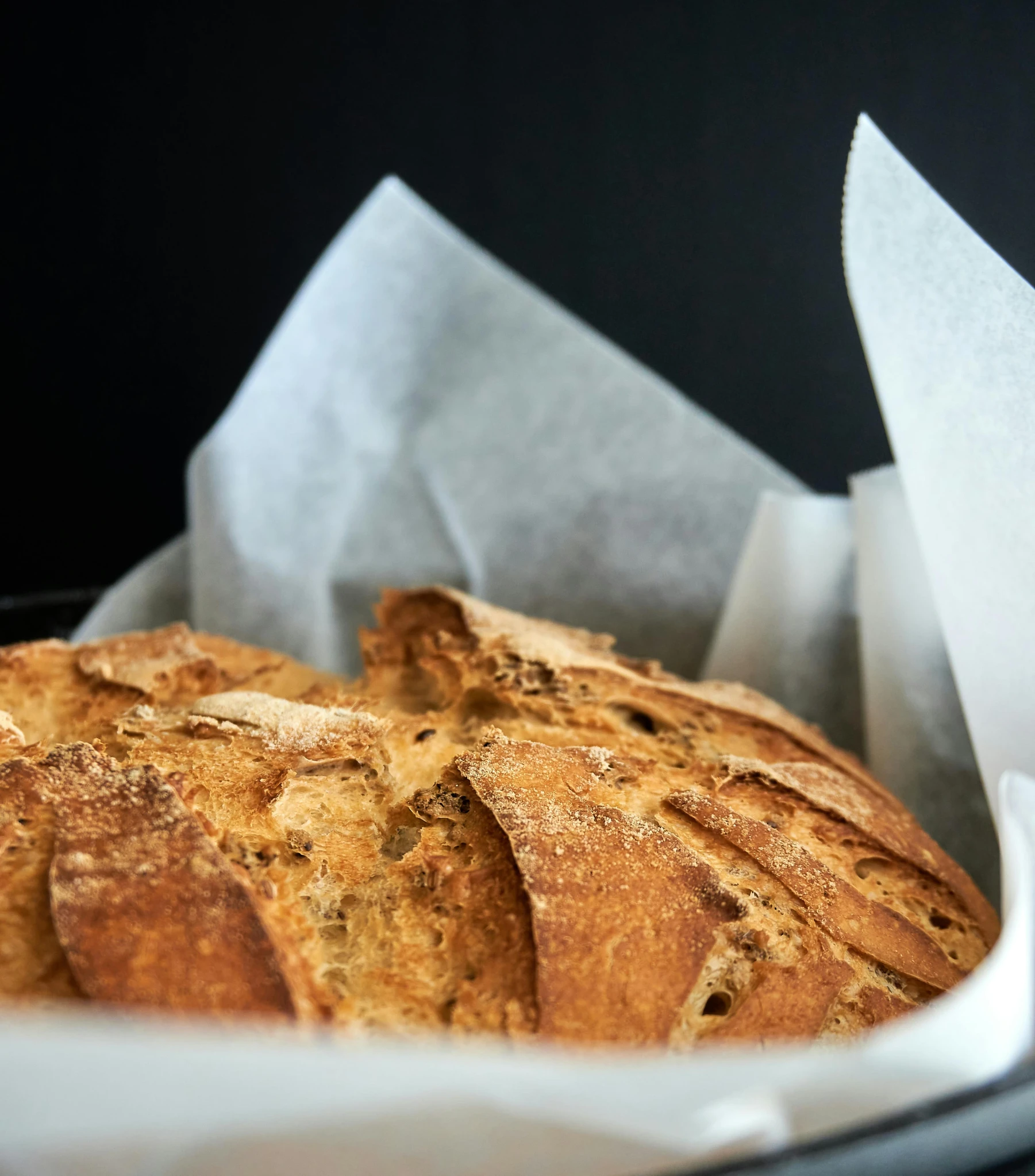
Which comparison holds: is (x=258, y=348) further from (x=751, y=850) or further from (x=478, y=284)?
(x=751, y=850)

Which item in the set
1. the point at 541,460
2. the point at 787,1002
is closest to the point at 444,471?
the point at 541,460

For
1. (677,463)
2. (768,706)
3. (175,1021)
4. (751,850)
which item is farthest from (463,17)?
(175,1021)

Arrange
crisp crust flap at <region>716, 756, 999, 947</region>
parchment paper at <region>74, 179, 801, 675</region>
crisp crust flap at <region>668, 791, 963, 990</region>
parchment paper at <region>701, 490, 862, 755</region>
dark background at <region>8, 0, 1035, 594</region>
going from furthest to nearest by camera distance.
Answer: dark background at <region>8, 0, 1035, 594</region> → parchment paper at <region>74, 179, 801, 675</region> → parchment paper at <region>701, 490, 862, 755</region> → crisp crust flap at <region>716, 756, 999, 947</region> → crisp crust flap at <region>668, 791, 963, 990</region>

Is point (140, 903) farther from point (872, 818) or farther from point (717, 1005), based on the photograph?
point (872, 818)

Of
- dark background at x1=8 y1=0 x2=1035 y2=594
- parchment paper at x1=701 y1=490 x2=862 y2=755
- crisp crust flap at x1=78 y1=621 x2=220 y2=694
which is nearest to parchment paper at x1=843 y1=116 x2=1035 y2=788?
parchment paper at x1=701 y1=490 x2=862 y2=755

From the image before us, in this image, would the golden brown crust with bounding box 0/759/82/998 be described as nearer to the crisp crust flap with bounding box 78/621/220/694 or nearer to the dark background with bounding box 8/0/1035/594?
the crisp crust flap with bounding box 78/621/220/694

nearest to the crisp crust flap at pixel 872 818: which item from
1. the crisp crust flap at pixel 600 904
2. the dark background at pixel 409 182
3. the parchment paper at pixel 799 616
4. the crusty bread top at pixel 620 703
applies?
the crusty bread top at pixel 620 703

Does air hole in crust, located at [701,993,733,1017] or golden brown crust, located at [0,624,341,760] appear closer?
air hole in crust, located at [701,993,733,1017]
